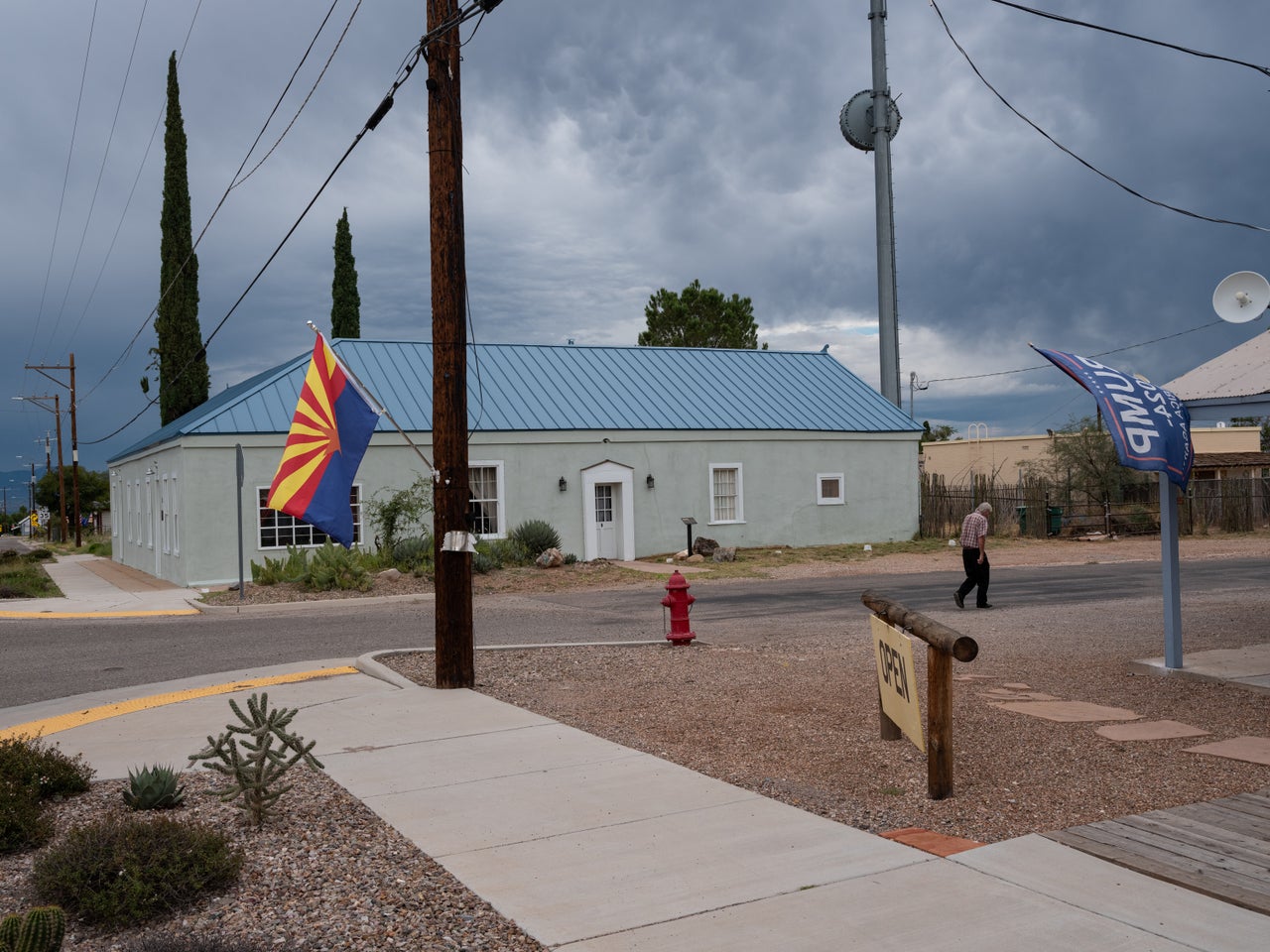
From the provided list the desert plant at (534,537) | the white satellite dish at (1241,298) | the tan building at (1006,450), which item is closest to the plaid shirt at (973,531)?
the white satellite dish at (1241,298)

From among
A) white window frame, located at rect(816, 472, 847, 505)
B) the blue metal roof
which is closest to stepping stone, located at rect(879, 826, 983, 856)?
the blue metal roof

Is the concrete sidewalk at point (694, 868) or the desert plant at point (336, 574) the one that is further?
the desert plant at point (336, 574)

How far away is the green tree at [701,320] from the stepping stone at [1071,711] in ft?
177

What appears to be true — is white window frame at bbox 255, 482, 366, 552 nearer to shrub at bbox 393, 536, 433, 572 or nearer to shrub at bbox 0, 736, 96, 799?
shrub at bbox 393, 536, 433, 572

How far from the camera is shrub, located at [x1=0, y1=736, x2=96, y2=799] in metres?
6.56

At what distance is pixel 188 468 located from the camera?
968 inches

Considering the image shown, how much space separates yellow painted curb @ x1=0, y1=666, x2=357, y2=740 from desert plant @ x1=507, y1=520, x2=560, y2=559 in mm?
14302

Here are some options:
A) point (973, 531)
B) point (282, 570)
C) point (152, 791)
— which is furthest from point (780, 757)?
point (282, 570)

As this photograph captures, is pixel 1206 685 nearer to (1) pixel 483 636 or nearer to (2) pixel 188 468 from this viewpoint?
(1) pixel 483 636

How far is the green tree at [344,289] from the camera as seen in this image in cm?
4412

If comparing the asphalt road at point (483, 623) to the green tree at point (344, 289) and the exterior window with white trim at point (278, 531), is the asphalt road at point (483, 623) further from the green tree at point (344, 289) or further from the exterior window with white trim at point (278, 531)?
the green tree at point (344, 289)

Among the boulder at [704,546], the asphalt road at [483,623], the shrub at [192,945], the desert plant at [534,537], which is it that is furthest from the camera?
the boulder at [704,546]

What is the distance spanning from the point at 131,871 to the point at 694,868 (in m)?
2.50

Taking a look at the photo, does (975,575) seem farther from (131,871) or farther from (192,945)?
(192,945)
